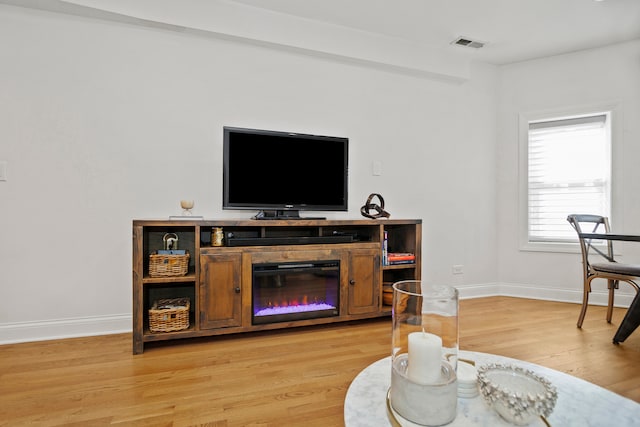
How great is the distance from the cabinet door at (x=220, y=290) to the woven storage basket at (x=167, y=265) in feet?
0.45

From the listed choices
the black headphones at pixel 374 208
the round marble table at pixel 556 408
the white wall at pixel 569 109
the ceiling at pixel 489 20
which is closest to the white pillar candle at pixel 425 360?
the round marble table at pixel 556 408

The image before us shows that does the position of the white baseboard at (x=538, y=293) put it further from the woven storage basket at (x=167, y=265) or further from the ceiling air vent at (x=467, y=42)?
the woven storage basket at (x=167, y=265)

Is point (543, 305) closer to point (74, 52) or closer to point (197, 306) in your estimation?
point (197, 306)

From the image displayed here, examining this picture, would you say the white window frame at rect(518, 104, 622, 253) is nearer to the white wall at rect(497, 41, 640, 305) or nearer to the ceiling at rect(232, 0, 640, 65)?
the white wall at rect(497, 41, 640, 305)

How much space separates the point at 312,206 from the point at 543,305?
2398 mm

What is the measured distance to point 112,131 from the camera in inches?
92.8

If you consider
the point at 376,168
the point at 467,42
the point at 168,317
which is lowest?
the point at 168,317

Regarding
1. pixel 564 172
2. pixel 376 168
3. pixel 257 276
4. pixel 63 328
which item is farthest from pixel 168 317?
pixel 564 172

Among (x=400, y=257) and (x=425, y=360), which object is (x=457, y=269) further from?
(x=425, y=360)

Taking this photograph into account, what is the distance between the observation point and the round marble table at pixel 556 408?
811 millimetres

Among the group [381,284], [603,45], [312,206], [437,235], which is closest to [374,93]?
[312,206]

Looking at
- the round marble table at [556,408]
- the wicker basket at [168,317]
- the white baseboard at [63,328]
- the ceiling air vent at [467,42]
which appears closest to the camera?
the round marble table at [556,408]

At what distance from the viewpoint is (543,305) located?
3.12m

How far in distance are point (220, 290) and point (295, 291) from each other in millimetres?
534
